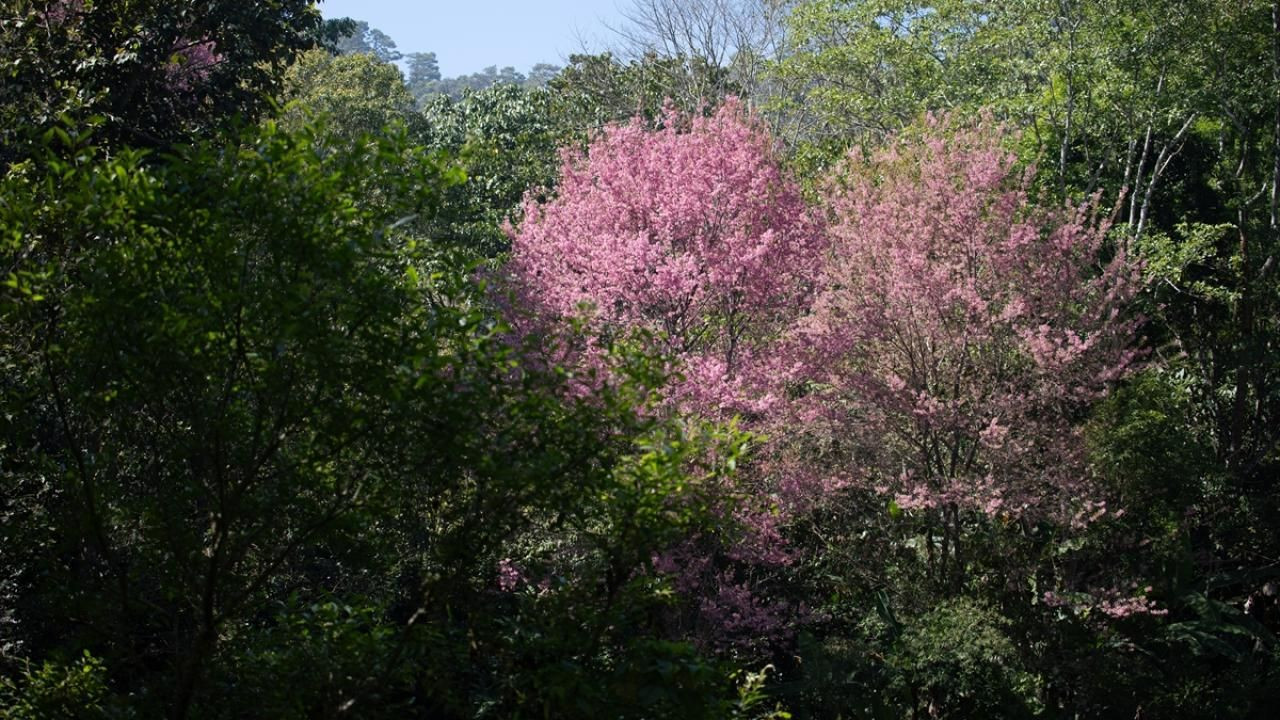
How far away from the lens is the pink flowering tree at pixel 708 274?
1295 cm

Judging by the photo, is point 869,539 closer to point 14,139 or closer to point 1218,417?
point 1218,417

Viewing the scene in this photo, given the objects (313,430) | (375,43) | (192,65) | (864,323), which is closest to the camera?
(313,430)

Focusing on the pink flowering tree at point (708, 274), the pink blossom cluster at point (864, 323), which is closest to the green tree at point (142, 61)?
the pink flowering tree at point (708, 274)

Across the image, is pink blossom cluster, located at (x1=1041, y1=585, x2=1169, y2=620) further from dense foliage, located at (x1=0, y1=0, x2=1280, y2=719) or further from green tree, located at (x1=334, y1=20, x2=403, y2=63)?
green tree, located at (x1=334, y1=20, x2=403, y2=63)

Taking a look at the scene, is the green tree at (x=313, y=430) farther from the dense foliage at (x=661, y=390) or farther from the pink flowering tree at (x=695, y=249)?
the pink flowering tree at (x=695, y=249)

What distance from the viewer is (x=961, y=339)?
13.2 meters

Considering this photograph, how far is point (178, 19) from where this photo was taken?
11797 mm

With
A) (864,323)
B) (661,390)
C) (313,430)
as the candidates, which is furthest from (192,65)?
(313,430)

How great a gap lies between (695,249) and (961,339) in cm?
302

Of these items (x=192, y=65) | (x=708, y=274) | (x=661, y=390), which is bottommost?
(x=661, y=390)

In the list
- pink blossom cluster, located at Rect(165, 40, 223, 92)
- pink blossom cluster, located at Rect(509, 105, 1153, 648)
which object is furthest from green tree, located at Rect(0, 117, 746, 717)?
pink blossom cluster, located at Rect(509, 105, 1153, 648)

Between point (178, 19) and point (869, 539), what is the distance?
29.5 feet

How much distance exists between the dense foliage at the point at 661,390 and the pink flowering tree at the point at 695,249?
0.06 m

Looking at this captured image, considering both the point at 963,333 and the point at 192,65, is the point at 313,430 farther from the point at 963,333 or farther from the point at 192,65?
the point at 963,333
